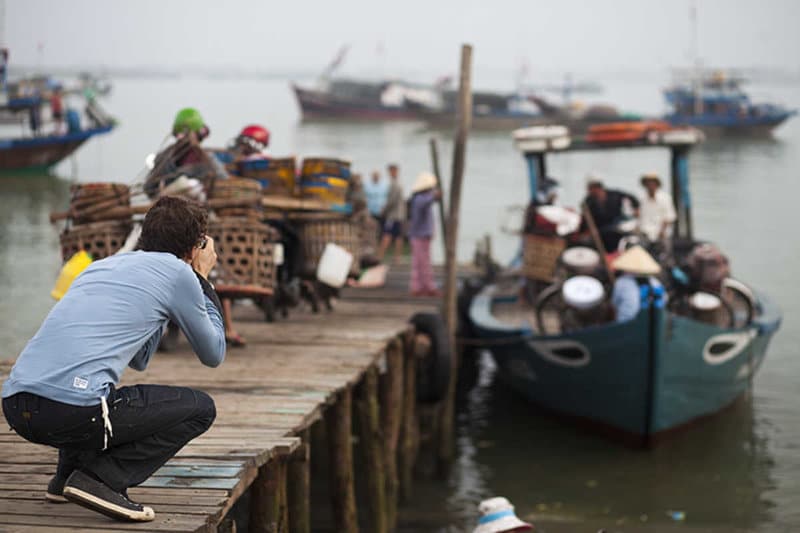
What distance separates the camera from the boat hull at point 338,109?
77.4m

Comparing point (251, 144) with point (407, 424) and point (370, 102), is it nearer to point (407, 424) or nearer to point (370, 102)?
point (407, 424)

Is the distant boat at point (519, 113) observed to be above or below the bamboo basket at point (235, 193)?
below

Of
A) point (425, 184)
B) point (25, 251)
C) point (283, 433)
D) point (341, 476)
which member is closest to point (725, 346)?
point (425, 184)

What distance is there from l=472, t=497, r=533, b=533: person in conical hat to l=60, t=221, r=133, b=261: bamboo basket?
3.27 metres

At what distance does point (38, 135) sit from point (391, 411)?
34798 millimetres

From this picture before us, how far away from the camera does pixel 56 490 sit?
205 inches

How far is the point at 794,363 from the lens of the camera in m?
17.6

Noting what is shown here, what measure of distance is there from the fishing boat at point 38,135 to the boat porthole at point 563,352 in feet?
100

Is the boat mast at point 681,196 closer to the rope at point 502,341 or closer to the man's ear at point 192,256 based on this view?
the rope at point 502,341

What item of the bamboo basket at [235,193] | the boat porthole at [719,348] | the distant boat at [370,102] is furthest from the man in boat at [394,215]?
the distant boat at [370,102]

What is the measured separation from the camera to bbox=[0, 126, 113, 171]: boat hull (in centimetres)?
4222

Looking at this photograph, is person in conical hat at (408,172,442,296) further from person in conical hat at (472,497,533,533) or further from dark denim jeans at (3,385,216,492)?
dark denim jeans at (3,385,216,492)

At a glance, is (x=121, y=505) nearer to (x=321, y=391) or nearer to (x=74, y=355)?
(x=74, y=355)

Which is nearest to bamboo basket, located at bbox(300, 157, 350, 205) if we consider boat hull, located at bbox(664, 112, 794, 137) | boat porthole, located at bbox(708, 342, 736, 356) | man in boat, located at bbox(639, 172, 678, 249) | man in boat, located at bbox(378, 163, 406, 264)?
boat porthole, located at bbox(708, 342, 736, 356)
